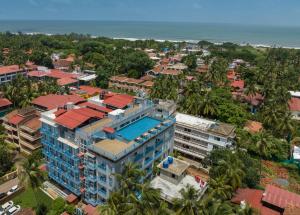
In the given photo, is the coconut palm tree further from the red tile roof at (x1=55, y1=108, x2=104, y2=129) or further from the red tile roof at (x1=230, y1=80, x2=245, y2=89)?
the red tile roof at (x1=230, y1=80, x2=245, y2=89)

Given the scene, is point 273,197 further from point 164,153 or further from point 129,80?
point 129,80

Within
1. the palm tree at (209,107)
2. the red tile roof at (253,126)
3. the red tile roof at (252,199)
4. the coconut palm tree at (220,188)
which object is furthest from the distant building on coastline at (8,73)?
the red tile roof at (252,199)

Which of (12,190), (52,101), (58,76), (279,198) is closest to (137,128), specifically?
(279,198)

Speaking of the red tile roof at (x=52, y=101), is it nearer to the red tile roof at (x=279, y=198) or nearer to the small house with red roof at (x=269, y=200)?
the small house with red roof at (x=269, y=200)

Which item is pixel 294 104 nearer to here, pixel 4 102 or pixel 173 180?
pixel 173 180

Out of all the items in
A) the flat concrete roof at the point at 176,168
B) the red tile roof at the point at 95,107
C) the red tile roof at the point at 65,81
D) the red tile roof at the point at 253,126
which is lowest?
the red tile roof at the point at 253,126

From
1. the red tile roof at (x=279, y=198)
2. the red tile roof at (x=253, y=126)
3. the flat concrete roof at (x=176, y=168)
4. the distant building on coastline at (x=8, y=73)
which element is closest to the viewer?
the red tile roof at (x=279, y=198)

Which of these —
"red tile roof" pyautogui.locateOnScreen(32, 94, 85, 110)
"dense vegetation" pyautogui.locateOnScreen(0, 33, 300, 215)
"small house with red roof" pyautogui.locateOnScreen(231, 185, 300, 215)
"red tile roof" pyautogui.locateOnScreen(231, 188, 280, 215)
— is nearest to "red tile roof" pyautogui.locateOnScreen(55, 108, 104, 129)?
"dense vegetation" pyautogui.locateOnScreen(0, 33, 300, 215)
